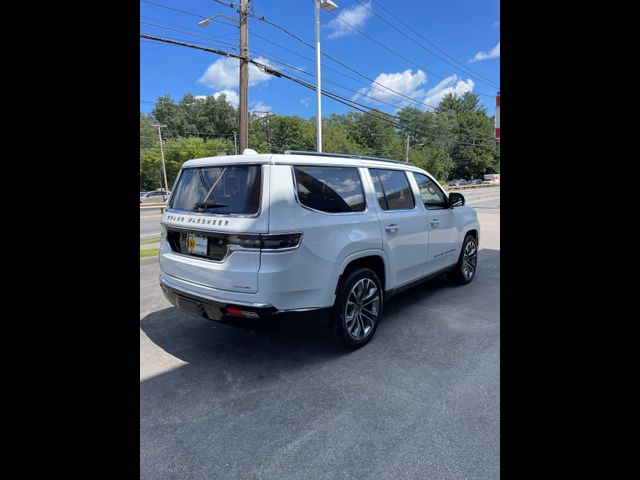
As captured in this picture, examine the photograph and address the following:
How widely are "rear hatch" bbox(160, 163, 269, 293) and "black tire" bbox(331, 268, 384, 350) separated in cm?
90

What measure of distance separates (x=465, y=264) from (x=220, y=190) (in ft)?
13.7

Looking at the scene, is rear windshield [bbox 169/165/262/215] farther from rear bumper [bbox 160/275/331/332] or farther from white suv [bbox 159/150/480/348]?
rear bumper [bbox 160/275/331/332]

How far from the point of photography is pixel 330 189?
336 centimetres

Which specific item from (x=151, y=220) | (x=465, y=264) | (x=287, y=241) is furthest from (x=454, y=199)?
(x=151, y=220)

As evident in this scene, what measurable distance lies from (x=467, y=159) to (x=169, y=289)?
7983cm

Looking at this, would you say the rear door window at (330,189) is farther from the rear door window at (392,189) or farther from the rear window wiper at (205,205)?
the rear window wiper at (205,205)

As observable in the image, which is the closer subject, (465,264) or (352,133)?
(465,264)

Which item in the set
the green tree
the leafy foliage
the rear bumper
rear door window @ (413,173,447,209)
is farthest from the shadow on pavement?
the green tree

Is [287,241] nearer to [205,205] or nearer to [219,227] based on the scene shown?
[219,227]

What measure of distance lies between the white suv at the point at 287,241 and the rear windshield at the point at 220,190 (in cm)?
1
